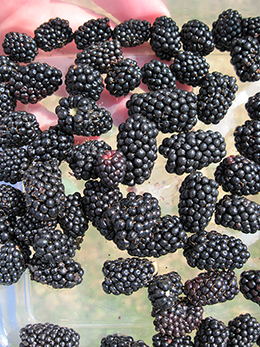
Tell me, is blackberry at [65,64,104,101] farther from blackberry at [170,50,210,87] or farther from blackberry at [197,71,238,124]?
blackberry at [197,71,238,124]

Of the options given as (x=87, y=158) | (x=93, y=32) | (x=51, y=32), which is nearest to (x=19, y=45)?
(x=51, y=32)

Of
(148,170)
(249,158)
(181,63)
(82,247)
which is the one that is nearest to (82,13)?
(181,63)

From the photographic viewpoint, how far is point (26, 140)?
2021mm

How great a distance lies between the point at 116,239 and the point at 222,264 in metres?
0.76

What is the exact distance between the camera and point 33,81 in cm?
201

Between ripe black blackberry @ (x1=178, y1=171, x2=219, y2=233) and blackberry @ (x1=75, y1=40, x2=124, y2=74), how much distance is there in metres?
1.03

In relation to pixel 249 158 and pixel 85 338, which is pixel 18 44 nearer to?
pixel 249 158

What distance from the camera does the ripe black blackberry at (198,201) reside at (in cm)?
182

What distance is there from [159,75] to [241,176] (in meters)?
0.95

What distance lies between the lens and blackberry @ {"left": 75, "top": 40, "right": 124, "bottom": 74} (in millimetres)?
1988

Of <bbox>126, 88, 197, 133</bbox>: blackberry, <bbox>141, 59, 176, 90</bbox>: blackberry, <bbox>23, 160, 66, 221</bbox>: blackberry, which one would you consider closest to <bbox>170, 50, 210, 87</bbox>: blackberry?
<bbox>141, 59, 176, 90</bbox>: blackberry

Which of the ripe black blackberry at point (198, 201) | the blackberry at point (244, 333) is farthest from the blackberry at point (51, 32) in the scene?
the blackberry at point (244, 333)

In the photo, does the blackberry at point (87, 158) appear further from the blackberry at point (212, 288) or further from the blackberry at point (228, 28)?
the blackberry at point (228, 28)

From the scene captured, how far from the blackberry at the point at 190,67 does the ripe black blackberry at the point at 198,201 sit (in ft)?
2.57
